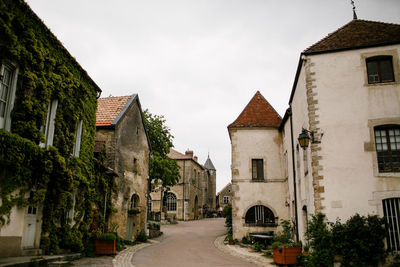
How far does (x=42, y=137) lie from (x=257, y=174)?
13672 millimetres

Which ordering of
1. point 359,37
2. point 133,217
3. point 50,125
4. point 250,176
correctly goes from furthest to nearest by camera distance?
point 250,176 < point 133,217 < point 359,37 < point 50,125

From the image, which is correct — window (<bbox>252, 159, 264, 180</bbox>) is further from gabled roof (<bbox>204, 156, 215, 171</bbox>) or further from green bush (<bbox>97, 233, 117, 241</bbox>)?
gabled roof (<bbox>204, 156, 215, 171</bbox>)

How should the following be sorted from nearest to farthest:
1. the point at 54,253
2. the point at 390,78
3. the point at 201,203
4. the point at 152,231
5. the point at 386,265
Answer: the point at 386,265, the point at 54,253, the point at 390,78, the point at 152,231, the point at 201,203

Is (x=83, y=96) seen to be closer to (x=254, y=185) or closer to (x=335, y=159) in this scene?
(x=335, y=159)

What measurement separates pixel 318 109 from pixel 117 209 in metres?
10.5

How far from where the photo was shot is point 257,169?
20.0 m

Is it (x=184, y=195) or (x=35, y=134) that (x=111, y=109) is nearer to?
(x=35, y=134)

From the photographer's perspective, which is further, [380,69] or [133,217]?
[133,217]

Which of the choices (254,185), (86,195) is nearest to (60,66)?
(86,195)

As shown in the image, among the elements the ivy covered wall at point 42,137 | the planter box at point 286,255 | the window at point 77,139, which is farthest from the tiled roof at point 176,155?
the planter box at point 286,255

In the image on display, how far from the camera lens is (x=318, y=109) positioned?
1145 centimetres

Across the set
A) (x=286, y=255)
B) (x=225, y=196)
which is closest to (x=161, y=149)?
(x=286, y=255)

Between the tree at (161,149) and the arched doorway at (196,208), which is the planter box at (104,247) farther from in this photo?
the arched doorway at (196,208)

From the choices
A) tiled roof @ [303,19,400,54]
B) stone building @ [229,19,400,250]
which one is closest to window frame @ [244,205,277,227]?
stone building @ [229,19,400,250]
